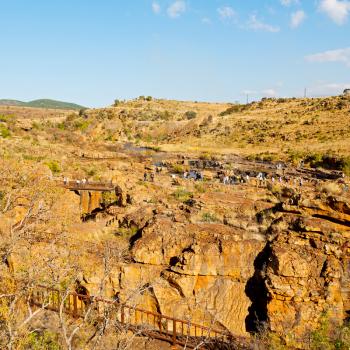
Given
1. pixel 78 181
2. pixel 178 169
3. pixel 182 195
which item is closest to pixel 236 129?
pixel 178 169

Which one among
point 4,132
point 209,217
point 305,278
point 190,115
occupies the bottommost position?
point 305,278

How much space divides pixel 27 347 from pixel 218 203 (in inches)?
489

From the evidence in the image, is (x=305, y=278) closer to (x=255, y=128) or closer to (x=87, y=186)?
(x=87, y=186)

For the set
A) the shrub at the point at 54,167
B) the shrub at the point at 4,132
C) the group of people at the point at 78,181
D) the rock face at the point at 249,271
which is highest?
the shrub at the point at 4,132

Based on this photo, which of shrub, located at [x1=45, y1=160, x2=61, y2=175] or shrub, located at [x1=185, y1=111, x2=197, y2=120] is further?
shrub, located at [x1=185, y1=111, x2=197, y2=120]

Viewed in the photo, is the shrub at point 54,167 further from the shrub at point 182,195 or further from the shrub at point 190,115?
the shrub at point 190,115

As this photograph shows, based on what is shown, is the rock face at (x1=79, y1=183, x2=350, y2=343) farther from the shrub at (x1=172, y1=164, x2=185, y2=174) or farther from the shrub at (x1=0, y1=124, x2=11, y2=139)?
the shrub at (x1=0, y1=124, x2=11, y2=139)

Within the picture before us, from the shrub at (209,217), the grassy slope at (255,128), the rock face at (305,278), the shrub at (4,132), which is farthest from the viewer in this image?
the grassy slope at (255,128)

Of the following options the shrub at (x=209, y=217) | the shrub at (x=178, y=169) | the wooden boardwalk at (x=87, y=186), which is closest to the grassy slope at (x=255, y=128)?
the shrub at (x=178, y=169)

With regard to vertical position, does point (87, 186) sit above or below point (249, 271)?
above

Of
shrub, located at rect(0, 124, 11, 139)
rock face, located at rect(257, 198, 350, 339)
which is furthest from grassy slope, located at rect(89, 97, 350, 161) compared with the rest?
rock face, located at rect(257, 198, 350, 339)

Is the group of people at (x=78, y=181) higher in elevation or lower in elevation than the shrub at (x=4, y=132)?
lower

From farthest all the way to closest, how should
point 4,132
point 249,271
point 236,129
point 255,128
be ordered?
point 236,129
point 255,128
point 4,132
point 249,271

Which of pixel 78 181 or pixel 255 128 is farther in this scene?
pixel 255 128
